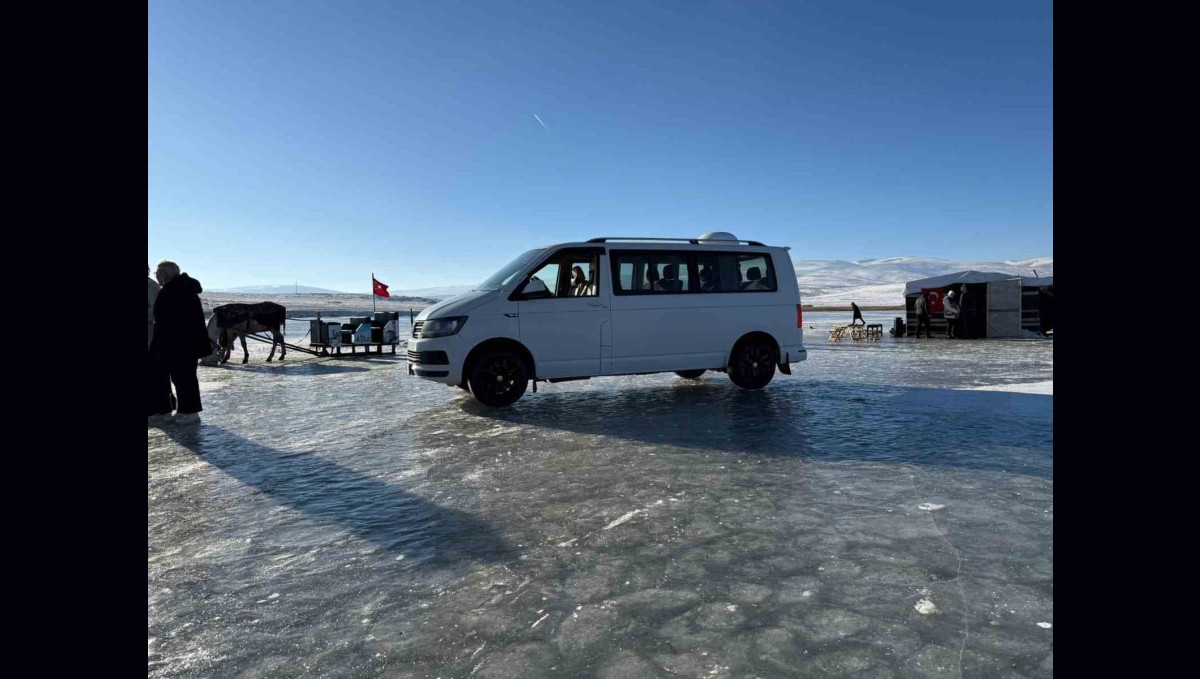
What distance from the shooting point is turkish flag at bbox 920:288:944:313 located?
2467cm

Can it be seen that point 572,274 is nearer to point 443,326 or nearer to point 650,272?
point 650,272

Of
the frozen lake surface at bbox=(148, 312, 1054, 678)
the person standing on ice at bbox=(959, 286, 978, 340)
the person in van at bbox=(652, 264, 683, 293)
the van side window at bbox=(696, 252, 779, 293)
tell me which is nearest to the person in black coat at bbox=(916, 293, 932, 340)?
the person standing on ice at bbox=(959, 286, 978, 340)

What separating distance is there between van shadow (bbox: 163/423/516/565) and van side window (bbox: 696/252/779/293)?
5.90 metres

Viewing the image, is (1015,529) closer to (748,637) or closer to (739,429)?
(748,637)

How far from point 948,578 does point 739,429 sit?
12.6 feet

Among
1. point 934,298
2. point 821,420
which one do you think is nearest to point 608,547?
point 821,420

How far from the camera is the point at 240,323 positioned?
16.9 metres

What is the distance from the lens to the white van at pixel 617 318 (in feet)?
27.9

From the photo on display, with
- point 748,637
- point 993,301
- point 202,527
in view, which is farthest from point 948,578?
point 993,301

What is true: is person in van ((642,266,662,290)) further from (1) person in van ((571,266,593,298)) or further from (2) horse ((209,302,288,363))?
(2) horse ((209,302,288,363))

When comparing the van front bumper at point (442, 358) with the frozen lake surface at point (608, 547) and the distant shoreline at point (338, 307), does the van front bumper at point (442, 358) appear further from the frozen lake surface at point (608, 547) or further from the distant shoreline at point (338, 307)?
the distant shoreline at point (338, 307)

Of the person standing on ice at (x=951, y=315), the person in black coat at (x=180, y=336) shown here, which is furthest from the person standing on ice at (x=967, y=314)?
the person in black coat at (x=180, y=336)

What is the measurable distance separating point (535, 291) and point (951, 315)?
1950cm
